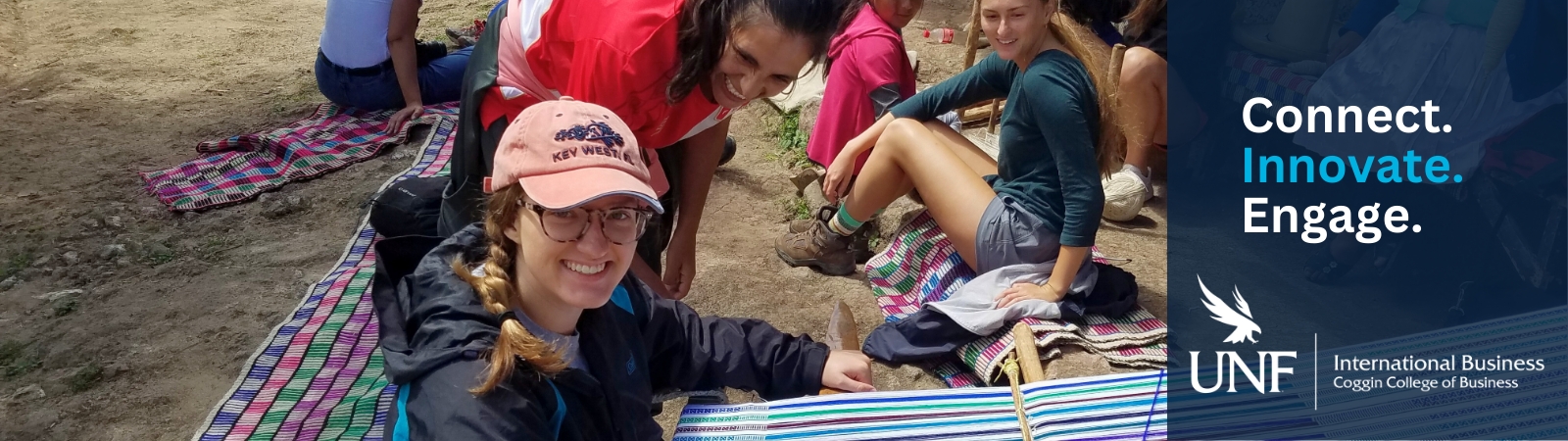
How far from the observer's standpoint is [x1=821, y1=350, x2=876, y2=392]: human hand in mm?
2125

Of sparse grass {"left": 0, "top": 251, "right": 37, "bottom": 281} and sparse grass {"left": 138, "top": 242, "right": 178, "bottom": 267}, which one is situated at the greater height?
sparse grass {"left": 0, "top": 251, "right": 37, "bottom": 281}

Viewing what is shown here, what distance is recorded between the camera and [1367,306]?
133 inches

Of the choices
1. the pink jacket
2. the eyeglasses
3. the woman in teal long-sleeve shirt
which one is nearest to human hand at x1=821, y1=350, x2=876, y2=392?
the eyeglasses

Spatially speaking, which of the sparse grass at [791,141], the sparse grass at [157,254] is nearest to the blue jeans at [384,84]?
the sparse grass at [157,254]

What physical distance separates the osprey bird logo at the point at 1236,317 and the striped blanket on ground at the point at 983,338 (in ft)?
1.17

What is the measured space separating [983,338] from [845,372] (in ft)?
2.44

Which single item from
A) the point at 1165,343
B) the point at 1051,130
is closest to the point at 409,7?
the point at 1051,130

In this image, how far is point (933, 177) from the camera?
316cm

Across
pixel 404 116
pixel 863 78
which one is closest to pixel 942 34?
pixel 863 78

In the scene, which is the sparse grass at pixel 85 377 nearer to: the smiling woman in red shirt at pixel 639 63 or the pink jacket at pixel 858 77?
the smiling woman in red shirt at pixel 639 63

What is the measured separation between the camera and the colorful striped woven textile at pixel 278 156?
4074 mm

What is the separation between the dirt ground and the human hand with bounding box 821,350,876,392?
63 centimetres

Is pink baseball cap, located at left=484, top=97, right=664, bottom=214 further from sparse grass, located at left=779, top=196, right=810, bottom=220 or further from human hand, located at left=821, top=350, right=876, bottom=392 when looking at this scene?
sparse grass, located at left=779, top=196, right=810, bottom=220

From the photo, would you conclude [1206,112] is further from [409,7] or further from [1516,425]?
[409,7]
